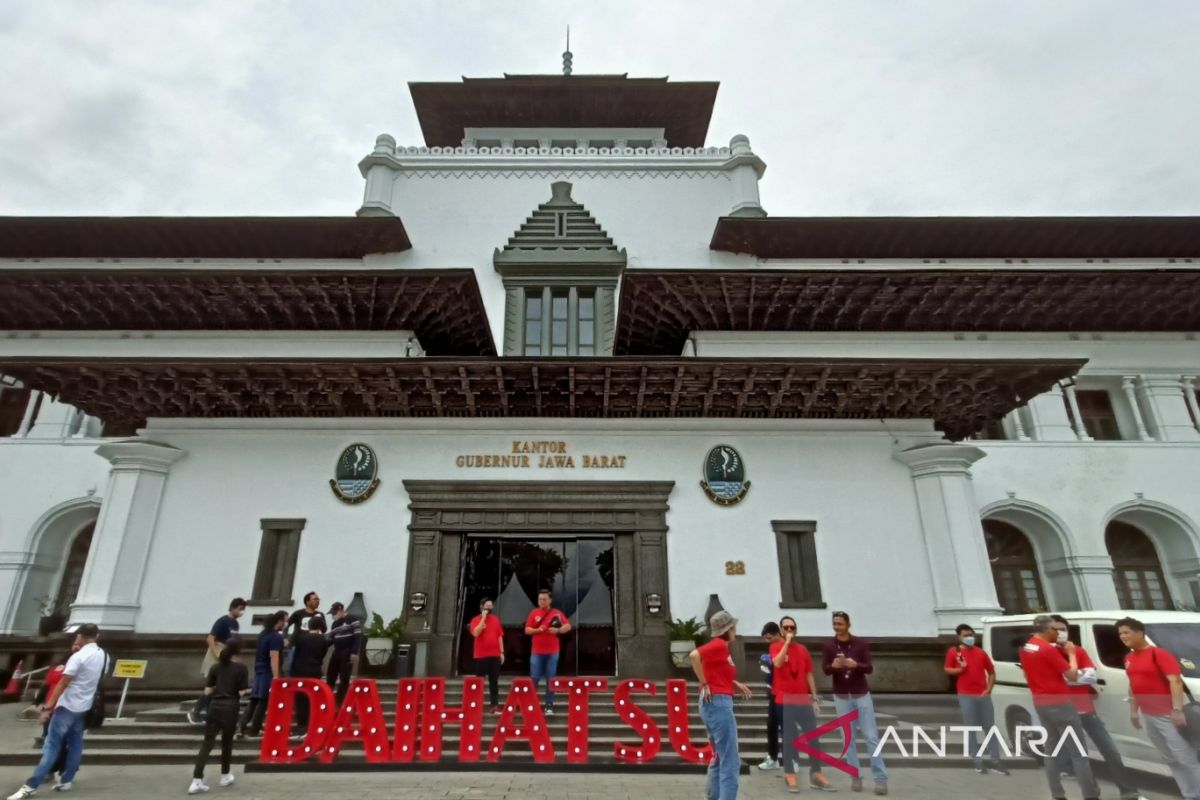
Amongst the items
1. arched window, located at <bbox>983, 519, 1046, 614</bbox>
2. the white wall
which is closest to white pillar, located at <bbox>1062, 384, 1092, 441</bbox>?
arched window, located at <bbox>983, 519, 1046, 614</bbox>

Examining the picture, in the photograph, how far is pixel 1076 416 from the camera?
64.6ft

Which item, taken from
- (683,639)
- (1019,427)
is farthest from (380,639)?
(1019,427)

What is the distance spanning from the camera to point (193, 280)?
16.1 m

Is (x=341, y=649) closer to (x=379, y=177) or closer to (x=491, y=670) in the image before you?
(x=491, y=670)

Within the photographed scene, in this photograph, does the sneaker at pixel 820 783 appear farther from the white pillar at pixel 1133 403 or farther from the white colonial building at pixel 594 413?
the white pillar at pixel 1133 403

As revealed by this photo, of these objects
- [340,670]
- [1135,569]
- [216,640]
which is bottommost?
[340,670]

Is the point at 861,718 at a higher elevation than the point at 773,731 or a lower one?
higher

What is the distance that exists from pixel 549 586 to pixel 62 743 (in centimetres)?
824

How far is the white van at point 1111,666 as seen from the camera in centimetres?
773

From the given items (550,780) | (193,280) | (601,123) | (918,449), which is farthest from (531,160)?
(550,780)

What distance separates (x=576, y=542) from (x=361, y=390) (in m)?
5.67

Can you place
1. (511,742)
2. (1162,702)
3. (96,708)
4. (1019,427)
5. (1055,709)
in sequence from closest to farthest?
(1162,702), (1055,709), (96,708), (511,742), (1019,427)

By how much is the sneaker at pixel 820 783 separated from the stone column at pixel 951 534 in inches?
262

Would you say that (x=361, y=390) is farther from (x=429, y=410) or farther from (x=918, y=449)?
(x=918, y=449)
